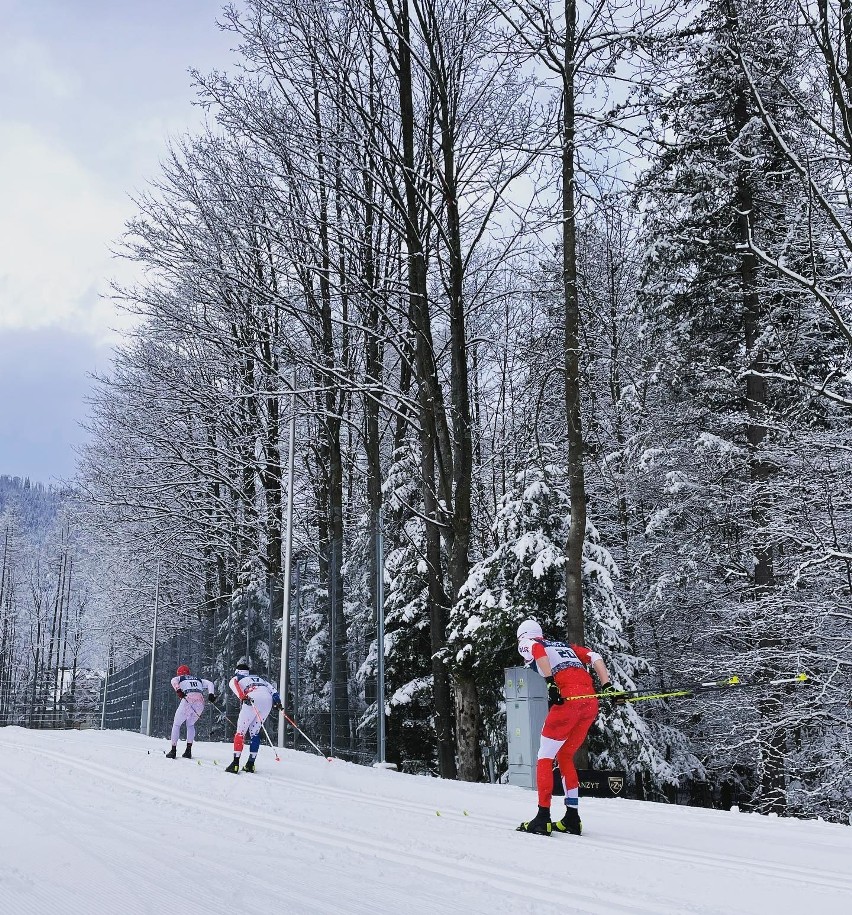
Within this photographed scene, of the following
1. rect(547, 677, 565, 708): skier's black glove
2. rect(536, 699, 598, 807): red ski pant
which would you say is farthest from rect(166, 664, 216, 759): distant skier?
rect(536, 699, 598, 807): red ski pant

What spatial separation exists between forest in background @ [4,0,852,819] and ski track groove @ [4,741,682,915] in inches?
258

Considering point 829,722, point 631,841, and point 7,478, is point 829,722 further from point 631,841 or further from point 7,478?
point 7,478

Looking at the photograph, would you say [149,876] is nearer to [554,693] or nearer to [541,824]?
[541,824]

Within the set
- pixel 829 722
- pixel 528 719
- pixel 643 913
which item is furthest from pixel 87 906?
pixel 829 722

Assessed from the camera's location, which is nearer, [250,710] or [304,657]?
[250,710]

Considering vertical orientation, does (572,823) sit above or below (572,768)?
below

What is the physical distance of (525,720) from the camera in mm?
12516

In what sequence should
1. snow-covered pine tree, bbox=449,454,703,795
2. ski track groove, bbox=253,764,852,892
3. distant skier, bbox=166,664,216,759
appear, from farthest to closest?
1. distant skier, bbox=166,664,216,759
2. snow-covered pine tree, bbox=449,454,703,795
3. ski track groove, bbox=253,764,852,892

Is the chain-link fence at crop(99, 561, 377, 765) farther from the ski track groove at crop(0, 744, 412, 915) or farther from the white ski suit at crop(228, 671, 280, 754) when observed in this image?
the ski track groove at crop(0, 744, 412, 915)

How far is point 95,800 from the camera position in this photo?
31.7 feet

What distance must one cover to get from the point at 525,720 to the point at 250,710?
4.59 meters

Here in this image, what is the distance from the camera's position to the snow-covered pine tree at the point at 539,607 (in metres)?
16.0

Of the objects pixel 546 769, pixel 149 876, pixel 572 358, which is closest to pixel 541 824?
pixel 546 769

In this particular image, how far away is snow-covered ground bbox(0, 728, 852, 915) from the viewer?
16.1 feet
